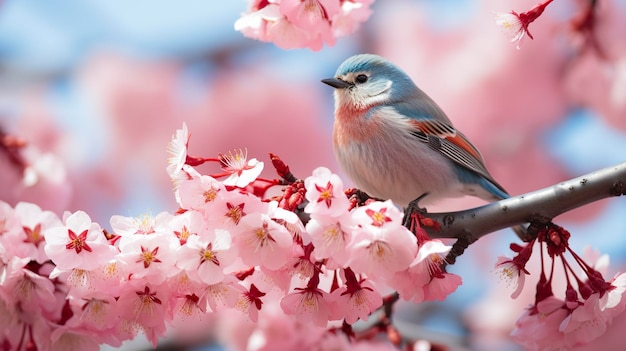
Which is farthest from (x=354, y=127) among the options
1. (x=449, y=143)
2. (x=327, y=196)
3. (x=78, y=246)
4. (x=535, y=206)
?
(x=78, y=246)

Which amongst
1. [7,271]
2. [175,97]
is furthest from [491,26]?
[7,271]

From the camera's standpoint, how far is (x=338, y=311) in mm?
1333

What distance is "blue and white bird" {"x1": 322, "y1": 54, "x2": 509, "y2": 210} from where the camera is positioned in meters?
1.84

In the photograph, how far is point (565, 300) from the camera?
1421 millimetres

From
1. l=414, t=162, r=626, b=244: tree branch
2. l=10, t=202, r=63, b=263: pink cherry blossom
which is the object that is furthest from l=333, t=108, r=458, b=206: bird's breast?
l=10, t=202, r=63, b=263: pink cherry blossom

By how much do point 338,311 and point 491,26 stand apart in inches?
98.3

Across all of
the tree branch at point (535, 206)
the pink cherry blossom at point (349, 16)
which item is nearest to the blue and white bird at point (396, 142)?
the pink cherry blossom at point (349, 16)

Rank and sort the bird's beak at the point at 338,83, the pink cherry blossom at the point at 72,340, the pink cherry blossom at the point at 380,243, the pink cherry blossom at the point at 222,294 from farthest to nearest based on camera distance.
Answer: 1. the bird's beak at the point at 338,83
2. the pink cherry blossom at the point at 72,340
3. the pink cherry blossom at the point at 222,294
4. the pink cherry blossom at the point at 380,243

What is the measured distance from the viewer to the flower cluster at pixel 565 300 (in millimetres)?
1331

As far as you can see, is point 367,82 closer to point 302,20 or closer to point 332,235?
point 302,20

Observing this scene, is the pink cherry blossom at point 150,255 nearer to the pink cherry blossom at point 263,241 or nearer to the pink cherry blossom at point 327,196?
the pink cherry blossom at point 263,241

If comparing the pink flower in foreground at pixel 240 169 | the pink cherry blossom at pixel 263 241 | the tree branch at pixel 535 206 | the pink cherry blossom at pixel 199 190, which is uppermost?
the tree branch at pixel 535 206

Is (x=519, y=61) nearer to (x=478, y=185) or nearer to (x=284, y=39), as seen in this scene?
(x=478, y=185)

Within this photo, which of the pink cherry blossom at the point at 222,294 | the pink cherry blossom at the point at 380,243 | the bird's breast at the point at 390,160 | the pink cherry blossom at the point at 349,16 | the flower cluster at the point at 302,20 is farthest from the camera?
the bird's breast at the point at 390,160
